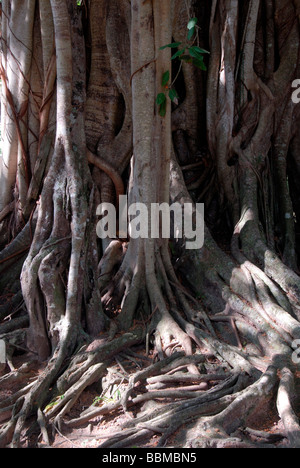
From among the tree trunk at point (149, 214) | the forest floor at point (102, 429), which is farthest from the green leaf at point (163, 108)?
the forest floor at point (102, 429)

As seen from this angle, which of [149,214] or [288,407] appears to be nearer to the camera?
[288,407]

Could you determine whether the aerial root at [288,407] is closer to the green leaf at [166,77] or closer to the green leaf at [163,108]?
the green leaf at [163,108]

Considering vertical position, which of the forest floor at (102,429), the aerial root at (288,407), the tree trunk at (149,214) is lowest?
the forest floor at (102,429)

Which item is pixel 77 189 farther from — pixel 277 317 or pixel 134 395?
pixel 277 317

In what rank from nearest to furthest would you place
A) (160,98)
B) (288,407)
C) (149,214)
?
1. (288,407)
2. (160,98)
3. (149,214)

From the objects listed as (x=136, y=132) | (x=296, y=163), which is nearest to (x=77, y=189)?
(x=136, y=132)

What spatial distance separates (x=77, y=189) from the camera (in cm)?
312

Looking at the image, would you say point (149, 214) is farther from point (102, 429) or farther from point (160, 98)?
point (102, 429)

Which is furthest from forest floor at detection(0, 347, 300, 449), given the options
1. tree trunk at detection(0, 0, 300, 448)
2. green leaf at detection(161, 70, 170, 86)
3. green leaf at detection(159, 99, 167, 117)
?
green leaf at detection(161, 70, 170, 86)

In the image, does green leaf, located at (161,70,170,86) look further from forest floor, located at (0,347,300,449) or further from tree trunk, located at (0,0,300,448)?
forest floor, located at (0,347,300,449)

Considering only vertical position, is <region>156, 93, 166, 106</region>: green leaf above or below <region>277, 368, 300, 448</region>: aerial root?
above

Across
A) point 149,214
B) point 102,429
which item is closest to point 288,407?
point 102,429

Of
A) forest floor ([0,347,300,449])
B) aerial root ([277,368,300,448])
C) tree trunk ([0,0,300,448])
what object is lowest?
forest floor ([0,347,300,449])

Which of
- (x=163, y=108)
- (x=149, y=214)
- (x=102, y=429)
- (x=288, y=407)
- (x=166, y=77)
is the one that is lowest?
(x=102, y=429)
